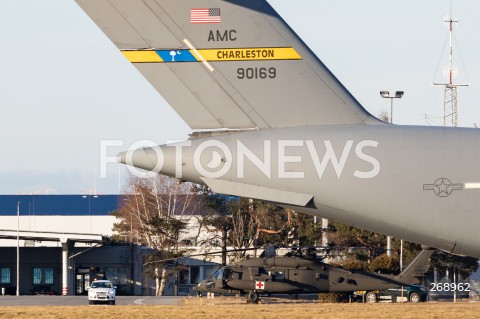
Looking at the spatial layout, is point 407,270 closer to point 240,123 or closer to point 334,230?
point 334,230

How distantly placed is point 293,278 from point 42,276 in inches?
1309

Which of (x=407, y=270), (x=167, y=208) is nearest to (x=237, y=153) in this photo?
(x=407, y=270)

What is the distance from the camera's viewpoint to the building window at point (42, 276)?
67.5 meters

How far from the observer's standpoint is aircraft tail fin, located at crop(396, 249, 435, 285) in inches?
1439

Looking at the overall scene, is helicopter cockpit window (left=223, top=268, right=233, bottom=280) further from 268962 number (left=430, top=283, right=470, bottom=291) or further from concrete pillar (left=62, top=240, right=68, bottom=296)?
concrete pillar (left=62, top=240, right=68, bottom=296)

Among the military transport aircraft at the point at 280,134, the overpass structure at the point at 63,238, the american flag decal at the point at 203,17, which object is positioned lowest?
the overpass structure at the point at 63,238

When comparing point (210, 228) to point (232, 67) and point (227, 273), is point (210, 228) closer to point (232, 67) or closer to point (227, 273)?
point (227, 273)

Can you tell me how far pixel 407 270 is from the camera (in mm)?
36875

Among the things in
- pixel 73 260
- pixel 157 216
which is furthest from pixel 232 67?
pixel 73 260

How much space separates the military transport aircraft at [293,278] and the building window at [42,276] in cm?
3062

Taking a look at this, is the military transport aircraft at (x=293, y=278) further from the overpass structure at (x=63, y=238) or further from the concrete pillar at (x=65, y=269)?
the overpass structure at (x=63, y=238)

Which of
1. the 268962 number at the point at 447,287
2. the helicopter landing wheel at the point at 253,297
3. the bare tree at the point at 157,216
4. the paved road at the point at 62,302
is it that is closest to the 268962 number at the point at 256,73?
the helicopter landing wheel at the point at 253,297

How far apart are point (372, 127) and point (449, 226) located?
1.46 meters

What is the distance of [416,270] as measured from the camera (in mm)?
36625
